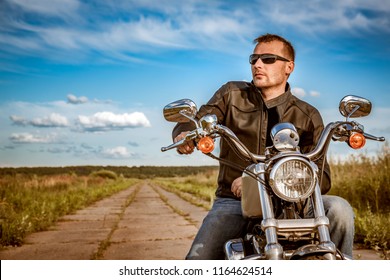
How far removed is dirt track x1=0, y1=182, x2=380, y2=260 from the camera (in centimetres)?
378

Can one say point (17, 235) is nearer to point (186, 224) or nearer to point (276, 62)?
point (186, 224)

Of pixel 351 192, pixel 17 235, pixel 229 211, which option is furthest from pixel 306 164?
pixel 351 192

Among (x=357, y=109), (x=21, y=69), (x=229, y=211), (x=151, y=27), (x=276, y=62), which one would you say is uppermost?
(x=151, y=27)

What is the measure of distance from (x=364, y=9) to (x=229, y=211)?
198 centimetres

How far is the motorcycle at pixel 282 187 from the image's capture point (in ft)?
4.84

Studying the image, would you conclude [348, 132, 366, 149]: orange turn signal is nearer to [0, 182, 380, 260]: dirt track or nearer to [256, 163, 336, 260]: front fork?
[256, 163, 336, 260]: front fork

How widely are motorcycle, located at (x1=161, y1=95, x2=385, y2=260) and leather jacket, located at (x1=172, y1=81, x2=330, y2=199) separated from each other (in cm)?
44

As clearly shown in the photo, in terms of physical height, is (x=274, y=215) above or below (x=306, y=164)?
below

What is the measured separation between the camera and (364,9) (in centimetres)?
324

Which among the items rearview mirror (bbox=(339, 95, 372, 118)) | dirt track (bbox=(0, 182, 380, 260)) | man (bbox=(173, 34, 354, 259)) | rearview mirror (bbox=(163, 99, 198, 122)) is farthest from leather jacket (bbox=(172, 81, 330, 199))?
dirt track (bbox=(0, 182, 380, 260))

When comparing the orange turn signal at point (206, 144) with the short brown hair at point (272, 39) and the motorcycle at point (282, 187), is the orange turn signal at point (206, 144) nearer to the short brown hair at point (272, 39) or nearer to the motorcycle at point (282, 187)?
the motorcycle at point (282, 187)

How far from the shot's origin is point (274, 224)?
147 centimetres

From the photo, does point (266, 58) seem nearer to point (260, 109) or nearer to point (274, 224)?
point (260, 109)

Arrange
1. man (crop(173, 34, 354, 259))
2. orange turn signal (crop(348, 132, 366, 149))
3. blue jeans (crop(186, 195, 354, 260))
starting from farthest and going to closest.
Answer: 1. man (crop(173, 34, 354, 259))
2. blue jeans (crop(186, 195, 354, 260))
3. orange turn signal (crop(348, 132, 366, 149))
